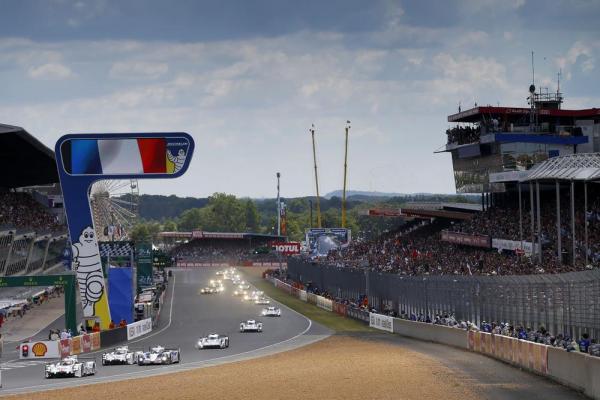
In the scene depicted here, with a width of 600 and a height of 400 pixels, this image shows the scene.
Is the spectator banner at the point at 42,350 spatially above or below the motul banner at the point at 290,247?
below

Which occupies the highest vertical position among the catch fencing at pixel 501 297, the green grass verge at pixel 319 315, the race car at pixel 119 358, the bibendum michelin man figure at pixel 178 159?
the bibendum michelin man figure at pixel 178 159

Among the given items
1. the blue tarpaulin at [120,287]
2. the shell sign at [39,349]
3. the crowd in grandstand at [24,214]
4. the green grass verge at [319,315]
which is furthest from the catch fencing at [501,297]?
the crowd in grandstand at [24,214]

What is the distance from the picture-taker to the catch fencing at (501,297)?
4272 centimetres

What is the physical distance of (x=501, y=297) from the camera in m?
54.9

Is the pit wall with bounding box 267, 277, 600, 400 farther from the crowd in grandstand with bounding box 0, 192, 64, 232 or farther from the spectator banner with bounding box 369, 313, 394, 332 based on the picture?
the crowd in grandstand with bounding box 0, 192, 64, 232

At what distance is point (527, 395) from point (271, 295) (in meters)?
92.0

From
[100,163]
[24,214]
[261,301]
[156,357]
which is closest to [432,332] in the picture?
[156,357]

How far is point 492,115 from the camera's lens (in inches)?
3703

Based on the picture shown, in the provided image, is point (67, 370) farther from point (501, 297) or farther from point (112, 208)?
point (112, 208)

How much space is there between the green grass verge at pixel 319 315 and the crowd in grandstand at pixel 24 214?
25.3 m

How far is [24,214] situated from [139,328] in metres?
28.0

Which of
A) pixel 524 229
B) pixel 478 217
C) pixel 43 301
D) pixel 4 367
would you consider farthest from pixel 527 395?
pixel 43 301

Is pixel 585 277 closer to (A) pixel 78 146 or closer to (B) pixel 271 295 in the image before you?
(A) pixel 78 146

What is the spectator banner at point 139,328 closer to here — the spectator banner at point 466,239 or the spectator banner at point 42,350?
the spectator banner at point 42,350
